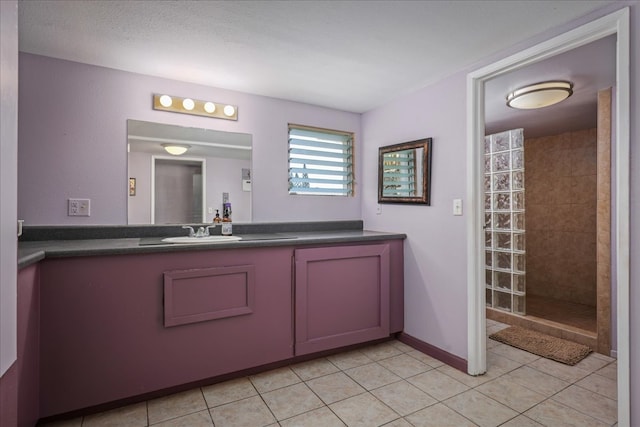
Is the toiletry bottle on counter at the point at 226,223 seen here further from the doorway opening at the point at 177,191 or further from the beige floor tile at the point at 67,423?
the beige floor tile at the point at 67,423

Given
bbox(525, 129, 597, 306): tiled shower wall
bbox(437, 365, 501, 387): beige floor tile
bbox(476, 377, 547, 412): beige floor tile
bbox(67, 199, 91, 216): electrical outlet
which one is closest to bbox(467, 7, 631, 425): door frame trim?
bbox(437, 365, 501, 387): beige floor tile

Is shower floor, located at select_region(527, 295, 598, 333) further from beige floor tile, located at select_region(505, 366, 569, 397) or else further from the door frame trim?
the door frame trim

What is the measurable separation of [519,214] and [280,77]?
2.38 metres

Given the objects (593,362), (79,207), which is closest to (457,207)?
(593,362)

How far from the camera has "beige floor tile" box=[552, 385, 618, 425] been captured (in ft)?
5.72

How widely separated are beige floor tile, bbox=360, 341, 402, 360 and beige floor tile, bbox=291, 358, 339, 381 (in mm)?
331

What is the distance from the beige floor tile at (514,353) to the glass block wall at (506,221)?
642 mm

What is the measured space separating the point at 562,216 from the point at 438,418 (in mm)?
3324

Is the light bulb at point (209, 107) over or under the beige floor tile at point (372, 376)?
over

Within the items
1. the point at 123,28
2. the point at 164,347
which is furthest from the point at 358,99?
the point at 164,347

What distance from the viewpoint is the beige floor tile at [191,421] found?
1680 millimetres

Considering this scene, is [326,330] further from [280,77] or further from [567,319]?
[567,319]

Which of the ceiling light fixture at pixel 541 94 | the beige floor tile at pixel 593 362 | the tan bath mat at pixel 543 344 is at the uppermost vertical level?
the ceiling light fixture at pixel 541 94

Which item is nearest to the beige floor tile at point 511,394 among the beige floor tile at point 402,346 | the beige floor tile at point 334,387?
the beige floor tile at point 402,346
